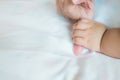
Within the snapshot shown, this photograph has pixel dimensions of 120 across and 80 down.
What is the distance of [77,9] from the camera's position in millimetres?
570

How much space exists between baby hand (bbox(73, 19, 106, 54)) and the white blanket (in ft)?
0.05

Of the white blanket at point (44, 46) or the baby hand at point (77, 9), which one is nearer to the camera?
the white blanket at point (44, 46)

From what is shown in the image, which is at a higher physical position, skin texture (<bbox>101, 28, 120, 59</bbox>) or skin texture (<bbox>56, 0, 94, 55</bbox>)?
skin texture (<bbox>56, 0, 94, 55</bbox>)

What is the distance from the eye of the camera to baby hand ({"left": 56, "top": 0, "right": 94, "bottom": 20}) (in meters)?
0.57

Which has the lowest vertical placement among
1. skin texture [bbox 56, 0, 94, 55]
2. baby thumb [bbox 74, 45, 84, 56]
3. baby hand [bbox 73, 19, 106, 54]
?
baby thumb [bbox 74, 45, 84, 56]

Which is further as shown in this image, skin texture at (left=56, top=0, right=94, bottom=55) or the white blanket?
skin texture at (left=56, top=0, right=94, bottom=55)

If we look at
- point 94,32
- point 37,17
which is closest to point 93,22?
point 94,32

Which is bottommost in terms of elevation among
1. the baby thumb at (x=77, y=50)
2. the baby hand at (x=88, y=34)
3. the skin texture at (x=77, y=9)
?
the baby thumb at (x=77, y=50)

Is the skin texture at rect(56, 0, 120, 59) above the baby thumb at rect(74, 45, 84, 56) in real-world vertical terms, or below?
above

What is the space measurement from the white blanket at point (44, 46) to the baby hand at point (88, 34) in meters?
0.02

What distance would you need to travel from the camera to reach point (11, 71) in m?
0.45

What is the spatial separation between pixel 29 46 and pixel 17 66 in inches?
2.5

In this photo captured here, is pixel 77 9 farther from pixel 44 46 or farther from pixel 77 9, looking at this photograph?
pixel 44 46

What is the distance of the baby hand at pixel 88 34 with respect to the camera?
53 centimetres
